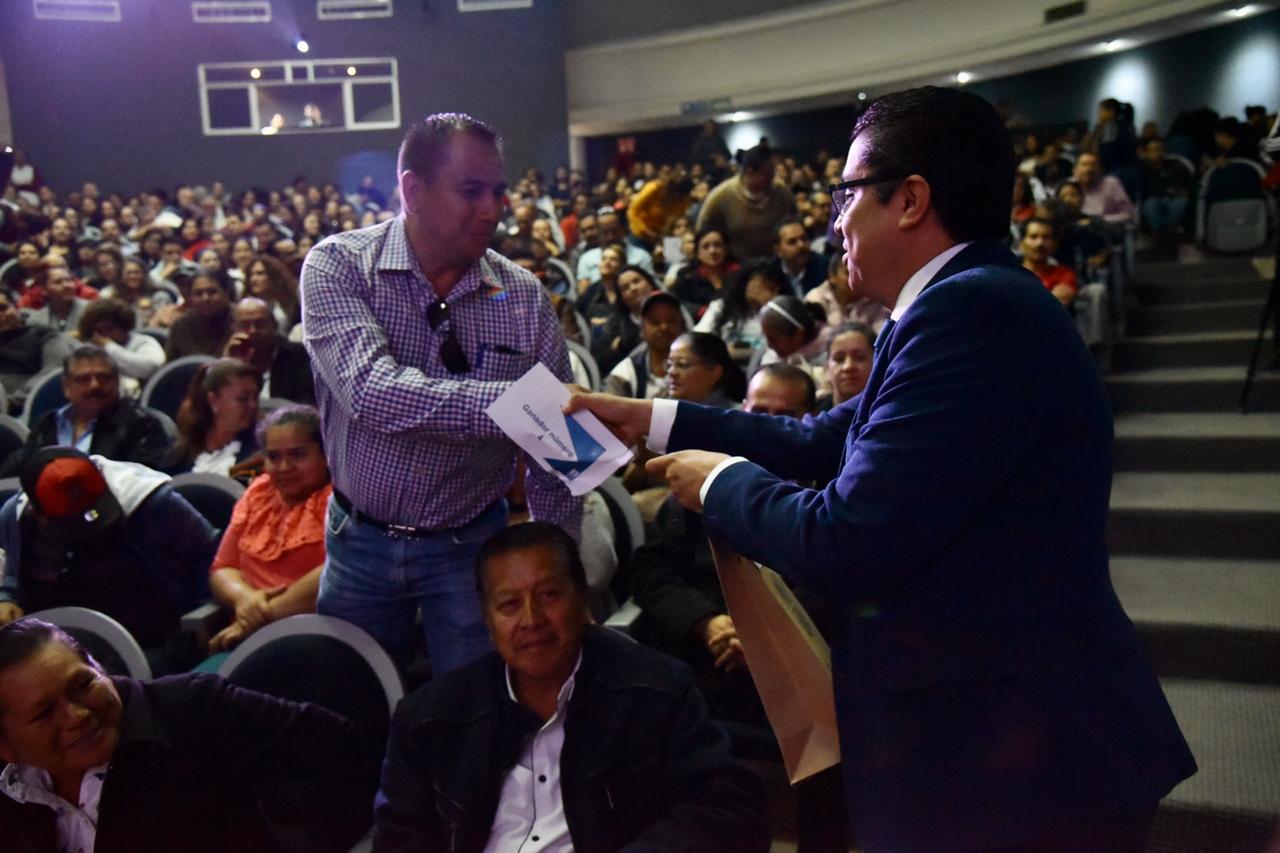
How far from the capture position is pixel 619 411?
4.39 ft

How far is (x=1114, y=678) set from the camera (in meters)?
0.92

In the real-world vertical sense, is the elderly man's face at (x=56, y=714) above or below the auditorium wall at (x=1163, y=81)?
below

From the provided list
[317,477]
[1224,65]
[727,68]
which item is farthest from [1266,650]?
[727,68]

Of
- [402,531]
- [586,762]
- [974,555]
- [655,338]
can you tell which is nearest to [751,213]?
[655,338]

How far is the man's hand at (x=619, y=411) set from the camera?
4.30 feet

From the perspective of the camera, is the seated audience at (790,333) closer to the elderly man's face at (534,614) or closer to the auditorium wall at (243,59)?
the elderly man's face at (534,614)

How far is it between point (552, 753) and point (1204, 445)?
9.30 ft

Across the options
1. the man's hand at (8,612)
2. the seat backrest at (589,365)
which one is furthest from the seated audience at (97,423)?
the seat backrest at (589,365)

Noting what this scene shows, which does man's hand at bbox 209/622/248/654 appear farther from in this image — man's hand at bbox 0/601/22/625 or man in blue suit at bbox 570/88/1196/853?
man in blue suit at bbox 570/88/1196/853

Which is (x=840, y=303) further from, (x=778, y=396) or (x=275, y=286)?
(x=275, y=286)

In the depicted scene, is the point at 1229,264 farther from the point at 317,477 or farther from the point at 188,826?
the point at 188,826

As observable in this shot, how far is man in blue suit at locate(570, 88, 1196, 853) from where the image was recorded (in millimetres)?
869

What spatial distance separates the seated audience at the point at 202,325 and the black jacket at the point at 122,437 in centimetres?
115

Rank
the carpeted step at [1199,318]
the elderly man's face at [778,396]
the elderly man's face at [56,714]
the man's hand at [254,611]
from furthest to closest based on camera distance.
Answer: the carpeted step at [1199,318] → the elderly man's face at [778,396] → the man's hand at [254,611] → the elderly man's face at [56,714]
